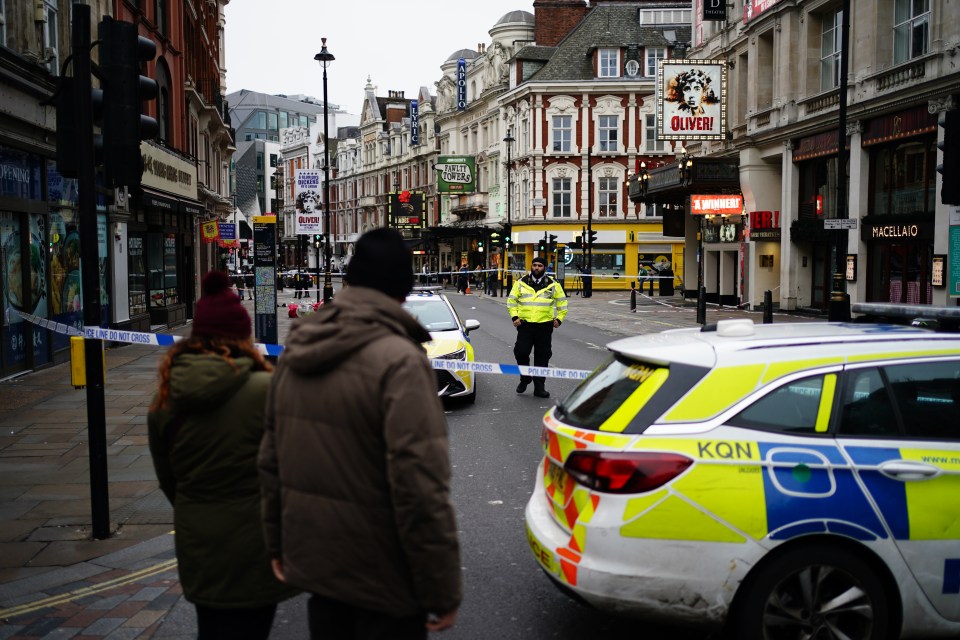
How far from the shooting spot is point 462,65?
72.6 metres

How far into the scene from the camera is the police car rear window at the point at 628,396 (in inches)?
168

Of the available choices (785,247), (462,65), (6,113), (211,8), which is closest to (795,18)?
(785,247)

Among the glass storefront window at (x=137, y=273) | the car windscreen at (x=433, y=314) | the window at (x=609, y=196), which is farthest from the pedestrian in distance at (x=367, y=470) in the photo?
the window at (x=609, y=196)

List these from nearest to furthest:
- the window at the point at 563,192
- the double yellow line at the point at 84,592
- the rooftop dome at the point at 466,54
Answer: the double yellow line at the point at 84,592 < the window at the point at 563,192 < the rooftop dome at the point at 466,54

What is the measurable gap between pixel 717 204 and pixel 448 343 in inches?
928

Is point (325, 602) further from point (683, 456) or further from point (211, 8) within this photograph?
point (211, 8)

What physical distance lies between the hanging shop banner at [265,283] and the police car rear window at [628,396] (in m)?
13.5

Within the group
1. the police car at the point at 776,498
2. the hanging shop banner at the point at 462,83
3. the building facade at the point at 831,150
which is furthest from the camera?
the hanging shop banner at the point at 462,83

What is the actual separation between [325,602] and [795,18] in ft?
Result: 99.4

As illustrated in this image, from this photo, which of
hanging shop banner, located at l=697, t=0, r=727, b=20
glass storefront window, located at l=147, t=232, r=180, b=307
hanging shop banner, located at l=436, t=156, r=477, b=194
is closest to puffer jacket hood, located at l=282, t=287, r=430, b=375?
glass storefront window, located at l=147, t=232, r=180, b=307

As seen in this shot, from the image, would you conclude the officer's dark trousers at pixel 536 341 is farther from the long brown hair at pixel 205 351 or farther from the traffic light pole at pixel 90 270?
the long brown hair at pixel 205 351

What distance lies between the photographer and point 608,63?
193 feet

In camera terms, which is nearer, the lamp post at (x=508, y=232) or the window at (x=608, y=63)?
the lamp post at (x=508, y=232)

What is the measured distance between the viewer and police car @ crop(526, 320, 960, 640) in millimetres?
4016
